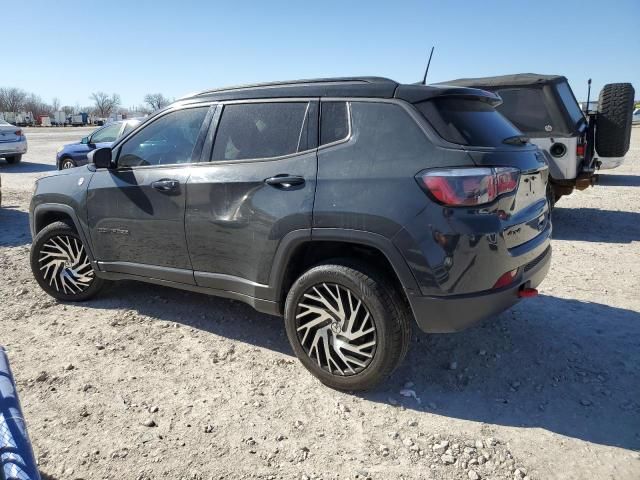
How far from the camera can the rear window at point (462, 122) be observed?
2.74 meters

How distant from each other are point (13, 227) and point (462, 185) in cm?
751

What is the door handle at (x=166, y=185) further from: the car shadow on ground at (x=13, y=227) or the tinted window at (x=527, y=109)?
the tinted window at (x=527, y=109)

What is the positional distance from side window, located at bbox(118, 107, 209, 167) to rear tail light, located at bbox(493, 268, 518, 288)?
2.30 m

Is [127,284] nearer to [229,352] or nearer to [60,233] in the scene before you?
[60,233]

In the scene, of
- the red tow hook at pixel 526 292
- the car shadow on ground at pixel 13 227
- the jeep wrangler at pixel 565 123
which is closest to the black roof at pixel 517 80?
the jeep wrangler at pixel 565 123

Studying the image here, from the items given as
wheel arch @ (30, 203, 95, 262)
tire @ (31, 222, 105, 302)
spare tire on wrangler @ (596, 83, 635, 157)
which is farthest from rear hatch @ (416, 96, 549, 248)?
spare tire on wrangler @ (596, 83, 635, 157)

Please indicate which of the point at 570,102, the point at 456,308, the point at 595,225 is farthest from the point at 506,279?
the point at 570,102

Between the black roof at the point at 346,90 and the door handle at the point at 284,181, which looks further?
the door handle at the point at 284,181

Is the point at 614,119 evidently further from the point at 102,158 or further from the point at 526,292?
the point at 102,158

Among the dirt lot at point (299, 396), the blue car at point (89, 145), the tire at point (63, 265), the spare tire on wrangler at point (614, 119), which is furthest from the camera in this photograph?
the blue car at point (89, 145)

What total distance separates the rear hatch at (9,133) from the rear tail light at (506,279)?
1732 cm

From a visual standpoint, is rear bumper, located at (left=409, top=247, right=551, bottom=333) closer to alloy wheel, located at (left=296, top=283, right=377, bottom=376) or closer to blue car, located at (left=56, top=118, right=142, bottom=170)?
alloy wheel, located at (left=296, top=283, right=377, bottom=376)

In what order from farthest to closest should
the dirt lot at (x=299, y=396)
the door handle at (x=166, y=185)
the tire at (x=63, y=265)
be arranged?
1. the tire at (x=63, y=265)
2. the door handle at (x=166, y=185)
3. the dirt lot at (x=299, y=396)

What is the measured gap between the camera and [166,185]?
3602 millimetres
